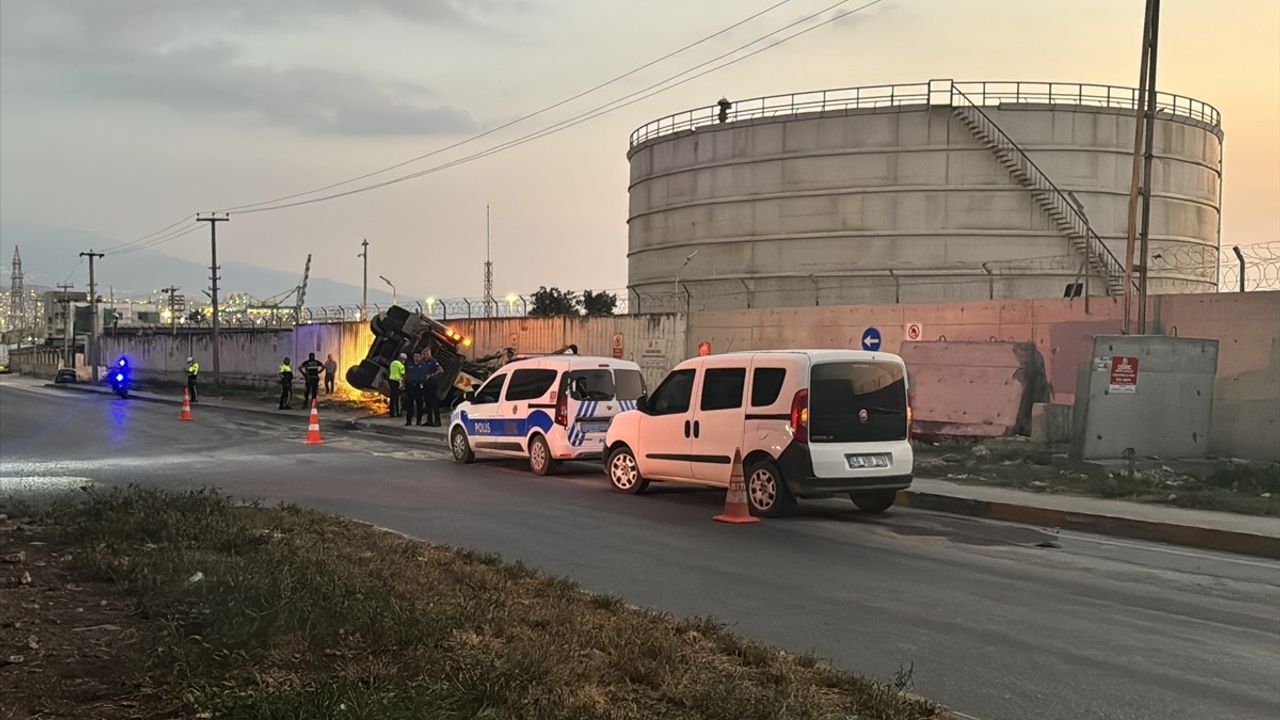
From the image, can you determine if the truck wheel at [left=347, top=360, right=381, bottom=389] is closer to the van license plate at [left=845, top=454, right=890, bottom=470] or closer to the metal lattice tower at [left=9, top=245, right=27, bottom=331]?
the van license plate at [left=845, top=454, right=890, bottom=470]

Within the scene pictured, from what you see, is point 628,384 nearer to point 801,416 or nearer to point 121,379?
point 801,416

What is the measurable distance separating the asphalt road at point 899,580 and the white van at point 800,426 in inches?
17.6

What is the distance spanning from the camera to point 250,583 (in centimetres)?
555

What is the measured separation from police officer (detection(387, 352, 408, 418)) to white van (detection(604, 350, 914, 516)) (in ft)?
51.2

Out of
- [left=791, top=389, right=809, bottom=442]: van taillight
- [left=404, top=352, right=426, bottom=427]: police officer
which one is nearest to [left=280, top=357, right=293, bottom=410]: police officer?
[left=404, top=352, right=426, bottom=427]: police officer

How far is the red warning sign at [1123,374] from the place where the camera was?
1395 centimetres

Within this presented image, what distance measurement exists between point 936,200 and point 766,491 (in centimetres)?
3592

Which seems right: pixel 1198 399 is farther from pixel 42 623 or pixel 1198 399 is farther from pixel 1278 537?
pixel 42 623

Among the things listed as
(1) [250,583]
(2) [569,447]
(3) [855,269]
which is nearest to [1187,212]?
(3) [855,269]

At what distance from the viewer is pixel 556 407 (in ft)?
49.8

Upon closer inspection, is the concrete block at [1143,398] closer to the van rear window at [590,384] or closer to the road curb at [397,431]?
the van rear window at [590,384]

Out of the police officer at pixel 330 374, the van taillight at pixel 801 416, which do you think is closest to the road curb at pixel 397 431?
the police officer at pixel 330 374

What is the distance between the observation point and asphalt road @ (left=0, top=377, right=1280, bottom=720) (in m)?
5.38

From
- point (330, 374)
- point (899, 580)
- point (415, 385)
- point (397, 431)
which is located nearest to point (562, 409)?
point (899, 580)
